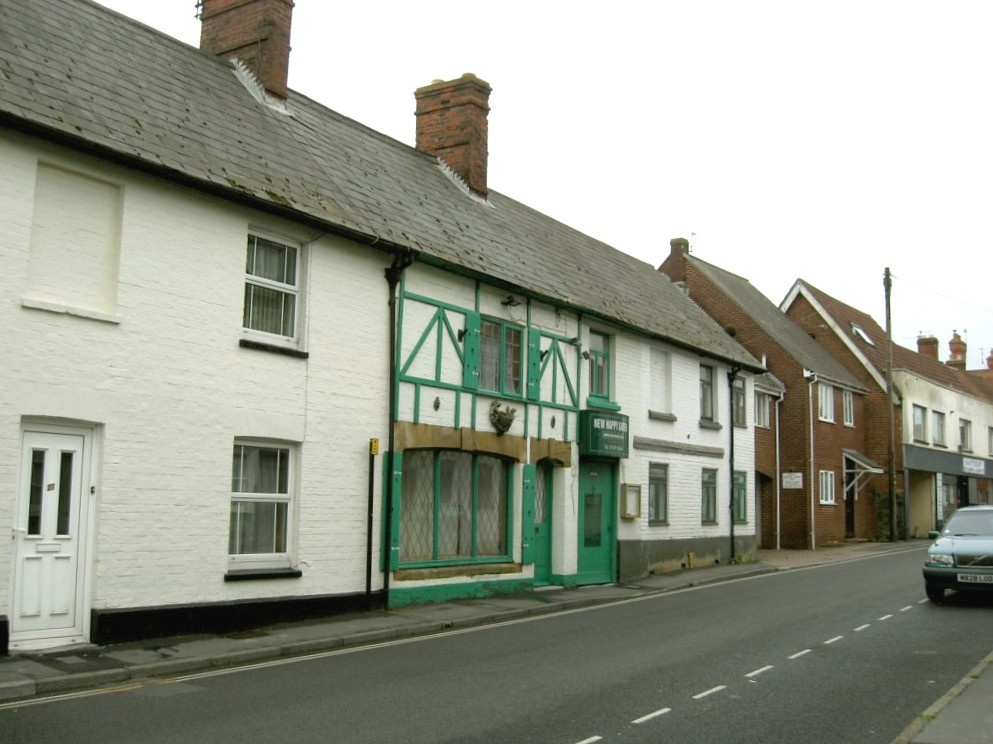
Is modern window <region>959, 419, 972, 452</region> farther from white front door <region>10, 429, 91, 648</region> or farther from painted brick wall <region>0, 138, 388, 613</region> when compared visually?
white front door <region>10, 429, 91, 648</region>

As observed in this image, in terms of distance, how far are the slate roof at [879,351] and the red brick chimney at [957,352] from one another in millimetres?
6286

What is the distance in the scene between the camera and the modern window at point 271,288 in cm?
1348

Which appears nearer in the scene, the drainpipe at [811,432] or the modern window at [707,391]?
the modern window at [707,391]

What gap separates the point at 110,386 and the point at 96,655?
2973mm

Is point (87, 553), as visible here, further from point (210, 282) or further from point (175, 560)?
point (210, 282)

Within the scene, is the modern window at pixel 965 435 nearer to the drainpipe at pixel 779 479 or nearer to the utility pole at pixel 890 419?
the utility pole at pixel 890 419

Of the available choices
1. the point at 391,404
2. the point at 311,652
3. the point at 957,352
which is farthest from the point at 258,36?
the point at 957,352

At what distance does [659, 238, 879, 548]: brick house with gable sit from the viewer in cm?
3331

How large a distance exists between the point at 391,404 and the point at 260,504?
8.99ft

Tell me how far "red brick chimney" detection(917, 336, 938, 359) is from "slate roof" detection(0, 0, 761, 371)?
33.6 metres

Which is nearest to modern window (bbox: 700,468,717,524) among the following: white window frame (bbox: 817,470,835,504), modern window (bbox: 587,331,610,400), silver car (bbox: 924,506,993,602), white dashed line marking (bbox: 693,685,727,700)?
modern window (bbox: 587,331,610,400)

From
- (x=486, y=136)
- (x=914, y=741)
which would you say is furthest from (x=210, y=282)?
(x=486, y=136)

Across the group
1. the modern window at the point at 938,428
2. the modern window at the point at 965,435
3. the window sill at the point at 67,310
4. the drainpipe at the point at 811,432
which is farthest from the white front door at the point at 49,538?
the modern window at the point at 965,435

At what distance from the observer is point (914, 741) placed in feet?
24.0
